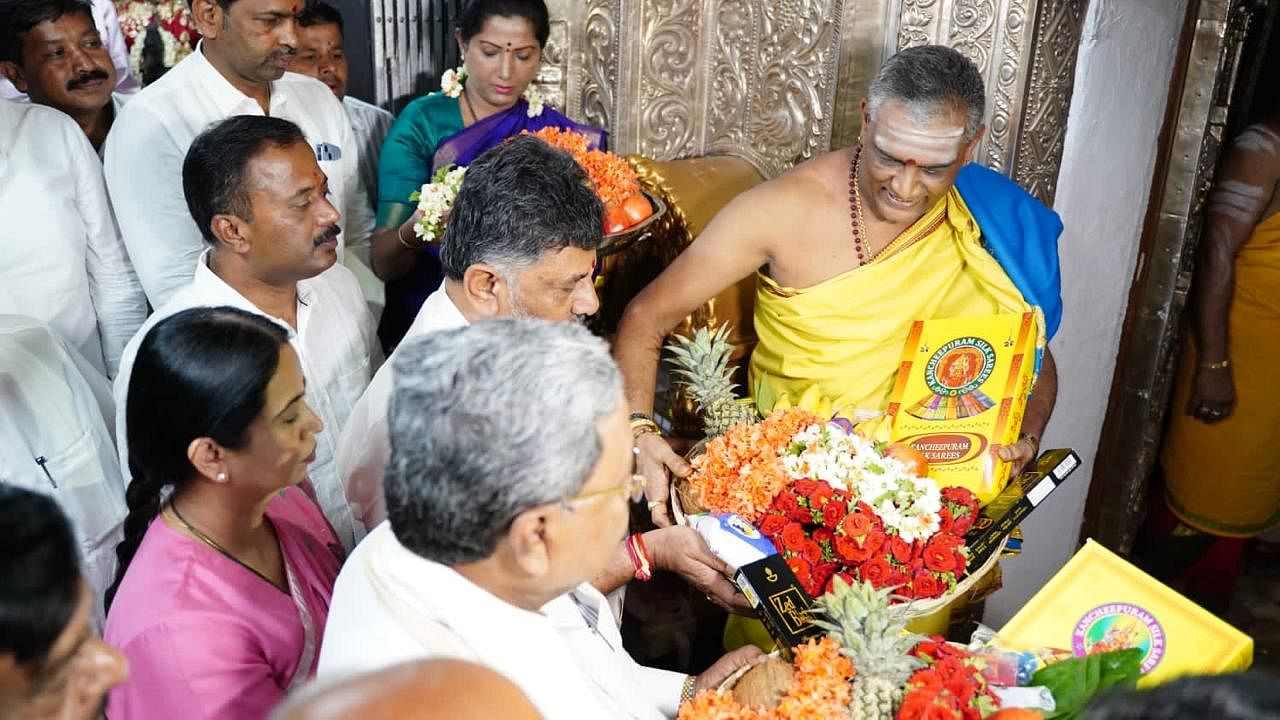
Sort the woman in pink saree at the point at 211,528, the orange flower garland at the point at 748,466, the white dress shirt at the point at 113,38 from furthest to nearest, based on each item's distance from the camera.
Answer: the white dress shirt at the point at 113,38
the orange flower garland at the point at 748,466
the woman in pink saree at the point at 211,528

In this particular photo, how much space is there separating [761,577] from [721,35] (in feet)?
8.12

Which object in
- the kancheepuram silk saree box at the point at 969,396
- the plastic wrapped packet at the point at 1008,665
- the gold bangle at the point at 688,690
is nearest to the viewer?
the plastic wrapped packet at the point at 1008,665

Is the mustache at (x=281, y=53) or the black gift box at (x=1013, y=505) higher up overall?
the mustache at (x=281, y=53)

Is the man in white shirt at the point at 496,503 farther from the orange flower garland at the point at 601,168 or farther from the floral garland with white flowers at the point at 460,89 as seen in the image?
the floral garland with white flowers at the point at 460,89

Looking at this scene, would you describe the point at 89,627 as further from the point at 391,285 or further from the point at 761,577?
the point at 391,285

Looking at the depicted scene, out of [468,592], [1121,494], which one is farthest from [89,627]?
[1121,494]

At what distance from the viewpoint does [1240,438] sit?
4215 millimetres

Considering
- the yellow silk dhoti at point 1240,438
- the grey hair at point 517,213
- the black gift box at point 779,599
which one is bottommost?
the yellow silk dhoti at point 1240,438

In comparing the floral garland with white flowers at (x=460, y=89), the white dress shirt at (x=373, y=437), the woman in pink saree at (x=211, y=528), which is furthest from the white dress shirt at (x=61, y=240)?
the woman in pink saree at (x=211, y=528)

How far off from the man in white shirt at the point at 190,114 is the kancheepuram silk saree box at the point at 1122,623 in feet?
8.02

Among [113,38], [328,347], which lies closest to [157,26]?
[113,38]

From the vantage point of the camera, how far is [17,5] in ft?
10.8

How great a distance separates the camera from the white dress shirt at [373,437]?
223cm

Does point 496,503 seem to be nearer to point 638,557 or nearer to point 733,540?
point 733,540
